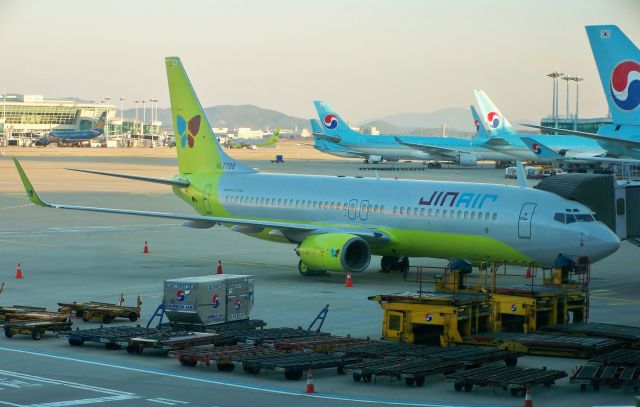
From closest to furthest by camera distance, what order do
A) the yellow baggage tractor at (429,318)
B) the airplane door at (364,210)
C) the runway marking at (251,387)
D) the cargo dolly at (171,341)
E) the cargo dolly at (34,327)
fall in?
the runway marking at (251,387), the cargo dolly at (171,341), the yellow baggage tractor at (429,318), the cargo dolly at (34,327), the airplane door at (364,210)

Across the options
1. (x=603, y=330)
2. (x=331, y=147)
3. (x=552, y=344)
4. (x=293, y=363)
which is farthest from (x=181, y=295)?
(x=331, y=147)

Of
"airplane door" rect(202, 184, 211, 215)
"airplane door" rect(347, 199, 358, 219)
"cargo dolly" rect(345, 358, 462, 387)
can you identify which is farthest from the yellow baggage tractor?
"airplane door" rect(202, 184, 211, 215)

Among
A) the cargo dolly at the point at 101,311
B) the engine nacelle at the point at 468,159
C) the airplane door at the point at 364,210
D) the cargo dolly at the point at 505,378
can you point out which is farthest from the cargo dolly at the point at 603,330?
the engine nacelle at the point at 468,159

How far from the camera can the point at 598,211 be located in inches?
1409

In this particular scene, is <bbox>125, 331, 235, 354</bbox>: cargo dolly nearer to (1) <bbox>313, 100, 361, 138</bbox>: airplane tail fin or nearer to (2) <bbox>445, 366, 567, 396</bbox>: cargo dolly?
(2) <bbox>445, 366, 567, 396</bbox>: cargo dolly

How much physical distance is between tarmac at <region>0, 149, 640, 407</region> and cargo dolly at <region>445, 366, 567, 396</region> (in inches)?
8.9

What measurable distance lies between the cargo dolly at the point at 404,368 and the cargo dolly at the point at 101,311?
27.9ft

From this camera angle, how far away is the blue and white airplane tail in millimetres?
50406

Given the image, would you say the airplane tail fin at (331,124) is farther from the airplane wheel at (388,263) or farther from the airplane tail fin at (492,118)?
the airplane wheel at (388,263)

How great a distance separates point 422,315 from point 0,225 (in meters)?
35.7

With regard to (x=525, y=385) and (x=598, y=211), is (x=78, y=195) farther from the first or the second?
(x=525, y=385)

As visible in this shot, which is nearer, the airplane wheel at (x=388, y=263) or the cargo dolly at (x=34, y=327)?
the cargo dolly at (x=34, y=327)

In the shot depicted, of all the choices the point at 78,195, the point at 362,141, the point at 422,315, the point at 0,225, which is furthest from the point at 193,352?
the point at 362,141

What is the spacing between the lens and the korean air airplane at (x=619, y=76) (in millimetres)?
50312
